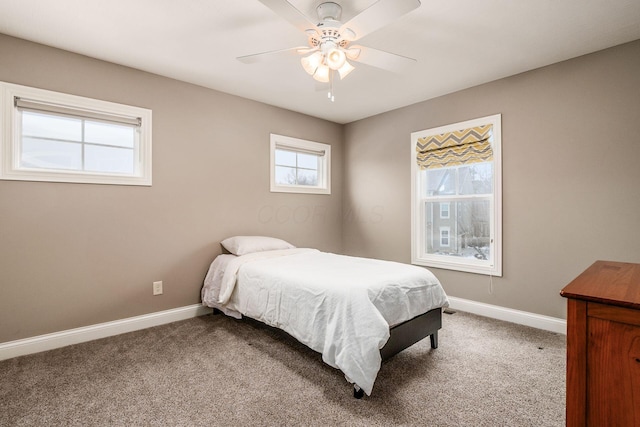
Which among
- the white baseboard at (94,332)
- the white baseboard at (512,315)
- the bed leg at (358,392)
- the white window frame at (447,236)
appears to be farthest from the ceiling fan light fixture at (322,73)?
the white baseboard at (512,315)

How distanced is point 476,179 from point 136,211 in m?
3.49

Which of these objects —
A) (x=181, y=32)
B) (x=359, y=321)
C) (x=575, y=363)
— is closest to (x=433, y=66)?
(x=181, y=32)

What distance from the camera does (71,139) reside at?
258cm

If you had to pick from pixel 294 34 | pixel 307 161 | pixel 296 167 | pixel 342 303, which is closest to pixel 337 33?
pixel 294 34

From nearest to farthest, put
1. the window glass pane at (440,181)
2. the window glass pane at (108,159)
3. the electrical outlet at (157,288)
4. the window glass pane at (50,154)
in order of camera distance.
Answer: the window glass pane at (50,154) < the window glass pane at (108,159) < the electrical outlet at (157,288) < the window glass pane at (440,181)

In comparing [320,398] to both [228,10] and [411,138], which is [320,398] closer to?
[228,10]

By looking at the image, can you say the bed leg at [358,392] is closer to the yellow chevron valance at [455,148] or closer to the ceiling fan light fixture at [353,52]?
the ceiling fan light fixture at [353,52]

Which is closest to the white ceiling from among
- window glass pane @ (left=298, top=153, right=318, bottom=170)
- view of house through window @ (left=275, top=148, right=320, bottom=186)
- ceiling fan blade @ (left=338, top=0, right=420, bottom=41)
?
ceiling fan blade @ (left=338, top=0, right=420, bottom=41)

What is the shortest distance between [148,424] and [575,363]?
190 centimetres

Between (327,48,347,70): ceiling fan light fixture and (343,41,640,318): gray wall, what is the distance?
79.0 inches

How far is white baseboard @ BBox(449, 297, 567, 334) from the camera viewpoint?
2.72 meters

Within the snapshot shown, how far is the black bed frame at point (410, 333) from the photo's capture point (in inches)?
75.3

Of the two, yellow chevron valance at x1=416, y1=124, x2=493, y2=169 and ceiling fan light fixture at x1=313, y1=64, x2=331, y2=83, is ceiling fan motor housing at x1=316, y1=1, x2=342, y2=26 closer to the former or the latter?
ceiling fan light fixture at x1=313, y1=64, x2=331, y2=83

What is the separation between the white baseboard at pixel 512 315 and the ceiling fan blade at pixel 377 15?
2864 mm
